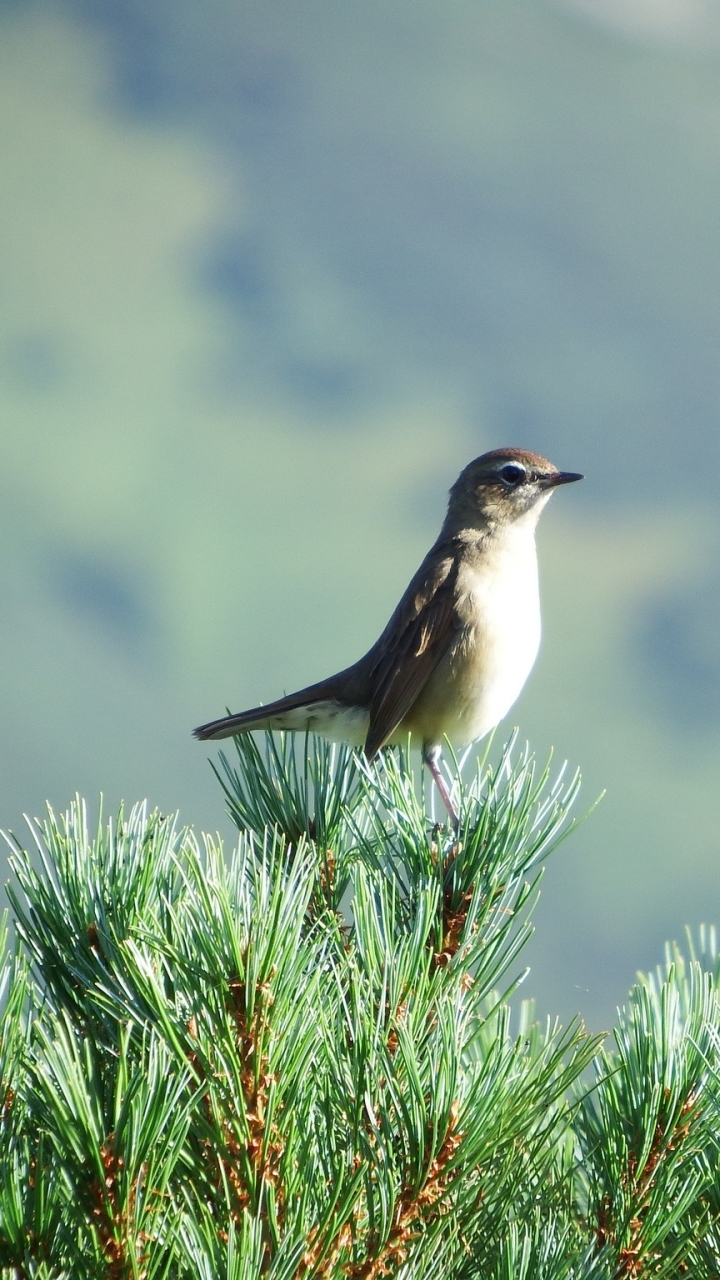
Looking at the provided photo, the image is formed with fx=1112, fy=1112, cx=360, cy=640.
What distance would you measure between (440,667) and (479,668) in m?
0.13

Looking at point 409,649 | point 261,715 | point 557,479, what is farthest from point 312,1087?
point 557,479

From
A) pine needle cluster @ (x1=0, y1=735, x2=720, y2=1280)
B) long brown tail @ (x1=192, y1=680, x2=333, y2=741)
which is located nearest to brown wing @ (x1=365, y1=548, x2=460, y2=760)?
long brown tail @ (x1=192, y1=680, x2=333, y2=741)

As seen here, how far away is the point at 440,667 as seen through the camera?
3594 mm

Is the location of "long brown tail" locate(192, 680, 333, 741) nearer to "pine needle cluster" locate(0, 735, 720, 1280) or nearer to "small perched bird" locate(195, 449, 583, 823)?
"small perched bird" locate(195, 449, 583, 823)

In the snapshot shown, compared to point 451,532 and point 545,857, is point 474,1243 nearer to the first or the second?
point 545,857

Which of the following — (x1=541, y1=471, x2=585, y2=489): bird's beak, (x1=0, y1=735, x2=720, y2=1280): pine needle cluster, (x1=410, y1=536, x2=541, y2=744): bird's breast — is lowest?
(x1=0, y1=735, x2=720, y2=1280): pine needle cluster

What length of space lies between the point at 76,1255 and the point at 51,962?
0.40 metres

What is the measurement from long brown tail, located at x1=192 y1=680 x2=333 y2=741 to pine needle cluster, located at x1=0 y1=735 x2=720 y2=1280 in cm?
150

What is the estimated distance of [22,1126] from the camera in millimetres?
1232

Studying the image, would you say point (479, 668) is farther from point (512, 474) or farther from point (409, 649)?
point (512, 474)

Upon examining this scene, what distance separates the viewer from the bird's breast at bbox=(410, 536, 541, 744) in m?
3.57

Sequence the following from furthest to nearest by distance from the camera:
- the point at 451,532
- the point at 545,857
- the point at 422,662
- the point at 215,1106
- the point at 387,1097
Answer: the point at 451,532
the point at 422,662
the point at 545,857
the point at 387,1097
the point at 215,1106

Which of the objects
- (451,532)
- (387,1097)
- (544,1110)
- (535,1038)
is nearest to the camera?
(387,1097)

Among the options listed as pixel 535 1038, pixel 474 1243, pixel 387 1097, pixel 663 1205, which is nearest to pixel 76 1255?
pixel 387 1097
